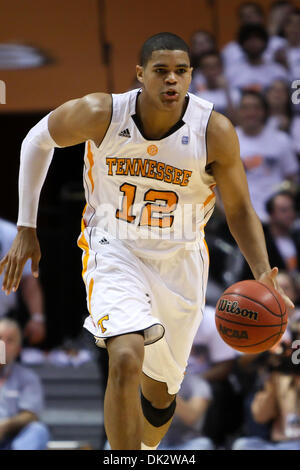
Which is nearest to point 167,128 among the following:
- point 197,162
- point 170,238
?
point 197,162

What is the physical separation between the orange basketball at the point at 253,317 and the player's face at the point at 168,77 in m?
0.98

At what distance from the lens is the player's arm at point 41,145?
3.75 m

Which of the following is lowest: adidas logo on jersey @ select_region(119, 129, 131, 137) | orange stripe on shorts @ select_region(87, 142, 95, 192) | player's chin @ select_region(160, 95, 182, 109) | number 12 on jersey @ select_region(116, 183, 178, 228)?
number 12 on jersey @ select_region(116, 183, 178, 228)

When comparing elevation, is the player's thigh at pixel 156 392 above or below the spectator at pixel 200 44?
below

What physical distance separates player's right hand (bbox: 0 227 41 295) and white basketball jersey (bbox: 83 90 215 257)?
31cm

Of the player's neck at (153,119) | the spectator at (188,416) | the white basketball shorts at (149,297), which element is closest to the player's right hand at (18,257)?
the white basketball shorts at (149,297)

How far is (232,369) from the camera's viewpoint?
19.7 ft

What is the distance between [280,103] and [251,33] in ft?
2.86

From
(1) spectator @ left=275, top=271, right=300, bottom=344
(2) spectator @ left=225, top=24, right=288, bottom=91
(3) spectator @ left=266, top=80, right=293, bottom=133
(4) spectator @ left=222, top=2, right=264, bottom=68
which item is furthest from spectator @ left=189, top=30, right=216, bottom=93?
(1) spectator @ left=275, top=271, right=300, bottom=344

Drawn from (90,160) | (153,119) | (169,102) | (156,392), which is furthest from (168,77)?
(156,392)

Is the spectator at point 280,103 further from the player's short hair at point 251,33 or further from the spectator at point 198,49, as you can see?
the spectator at point 198,49

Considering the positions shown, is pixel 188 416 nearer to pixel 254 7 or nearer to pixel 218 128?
pixel 218 128

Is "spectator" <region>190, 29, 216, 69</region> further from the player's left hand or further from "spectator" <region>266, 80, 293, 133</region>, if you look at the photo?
the player's left hand

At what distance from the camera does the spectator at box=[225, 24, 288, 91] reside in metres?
8.14
